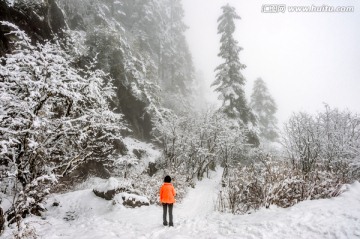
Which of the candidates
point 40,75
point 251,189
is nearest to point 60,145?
point 40,75

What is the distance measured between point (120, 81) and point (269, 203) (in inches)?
858

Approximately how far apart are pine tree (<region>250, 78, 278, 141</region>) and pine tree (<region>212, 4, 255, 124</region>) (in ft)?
31.0

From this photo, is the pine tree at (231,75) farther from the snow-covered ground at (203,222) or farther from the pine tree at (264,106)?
the snow-covered ground at (203,222)

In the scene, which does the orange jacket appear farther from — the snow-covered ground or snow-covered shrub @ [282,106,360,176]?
snow-covered shrub @ [282,106,360,176]


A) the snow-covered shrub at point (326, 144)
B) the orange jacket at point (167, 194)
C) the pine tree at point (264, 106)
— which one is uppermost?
the pine tree at point (264, 106)

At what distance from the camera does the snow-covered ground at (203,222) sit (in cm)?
694

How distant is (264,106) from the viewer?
4078 cm

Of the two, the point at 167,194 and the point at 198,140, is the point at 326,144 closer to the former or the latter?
the point at 167,194

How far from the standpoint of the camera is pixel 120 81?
28172 mm

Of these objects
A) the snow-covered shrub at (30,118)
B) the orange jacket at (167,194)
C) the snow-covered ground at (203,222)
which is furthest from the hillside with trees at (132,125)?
the orange jacket at (167,194)

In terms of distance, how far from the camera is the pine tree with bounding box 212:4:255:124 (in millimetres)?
30609

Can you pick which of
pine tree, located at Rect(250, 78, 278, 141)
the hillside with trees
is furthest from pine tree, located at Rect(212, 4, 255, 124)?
pine tree, located at Rect(250, 78, 278, 141)

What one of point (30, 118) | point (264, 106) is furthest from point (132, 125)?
point (264, 106)

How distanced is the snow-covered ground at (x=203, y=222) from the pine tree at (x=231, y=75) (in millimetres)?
20439
